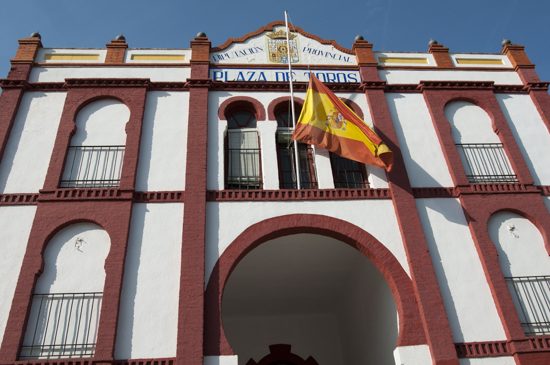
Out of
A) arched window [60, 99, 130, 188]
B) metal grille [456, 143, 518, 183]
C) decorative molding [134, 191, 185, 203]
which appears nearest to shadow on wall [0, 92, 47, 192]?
arched window [60, 99, 130, 188]

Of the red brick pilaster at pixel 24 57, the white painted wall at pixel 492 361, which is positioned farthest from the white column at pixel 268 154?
the red brick pilaster at pixel 24 57

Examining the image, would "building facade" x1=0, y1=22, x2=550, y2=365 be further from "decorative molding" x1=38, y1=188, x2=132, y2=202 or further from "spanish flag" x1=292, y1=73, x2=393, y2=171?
"spanish flag" x1=292, y1=73, x2=393, y2=171

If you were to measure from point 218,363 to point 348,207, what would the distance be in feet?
15.0

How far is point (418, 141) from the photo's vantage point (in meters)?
12.8

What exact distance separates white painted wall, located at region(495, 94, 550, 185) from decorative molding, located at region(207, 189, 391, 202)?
14.1 ft

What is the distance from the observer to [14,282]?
984 centimetres

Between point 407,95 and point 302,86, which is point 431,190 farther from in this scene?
point 302,86

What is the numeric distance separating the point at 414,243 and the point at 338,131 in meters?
3.29

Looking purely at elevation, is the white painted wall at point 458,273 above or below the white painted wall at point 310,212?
below

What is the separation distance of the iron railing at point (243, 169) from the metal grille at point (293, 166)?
2.07 ft

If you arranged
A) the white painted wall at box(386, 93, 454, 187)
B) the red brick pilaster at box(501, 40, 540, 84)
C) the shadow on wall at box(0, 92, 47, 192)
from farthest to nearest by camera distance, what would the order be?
the red brick pilaster at box(501, 40, 540, 84) < the white painted wall at box(386, 93, 454, 187) < the shadow on wall at box(0, 92, 47, 192)

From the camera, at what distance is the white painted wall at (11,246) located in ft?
31.6

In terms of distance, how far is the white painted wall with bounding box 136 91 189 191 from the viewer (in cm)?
1153

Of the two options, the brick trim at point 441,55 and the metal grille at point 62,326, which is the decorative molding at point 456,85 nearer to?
the brick trim at point 441,55
